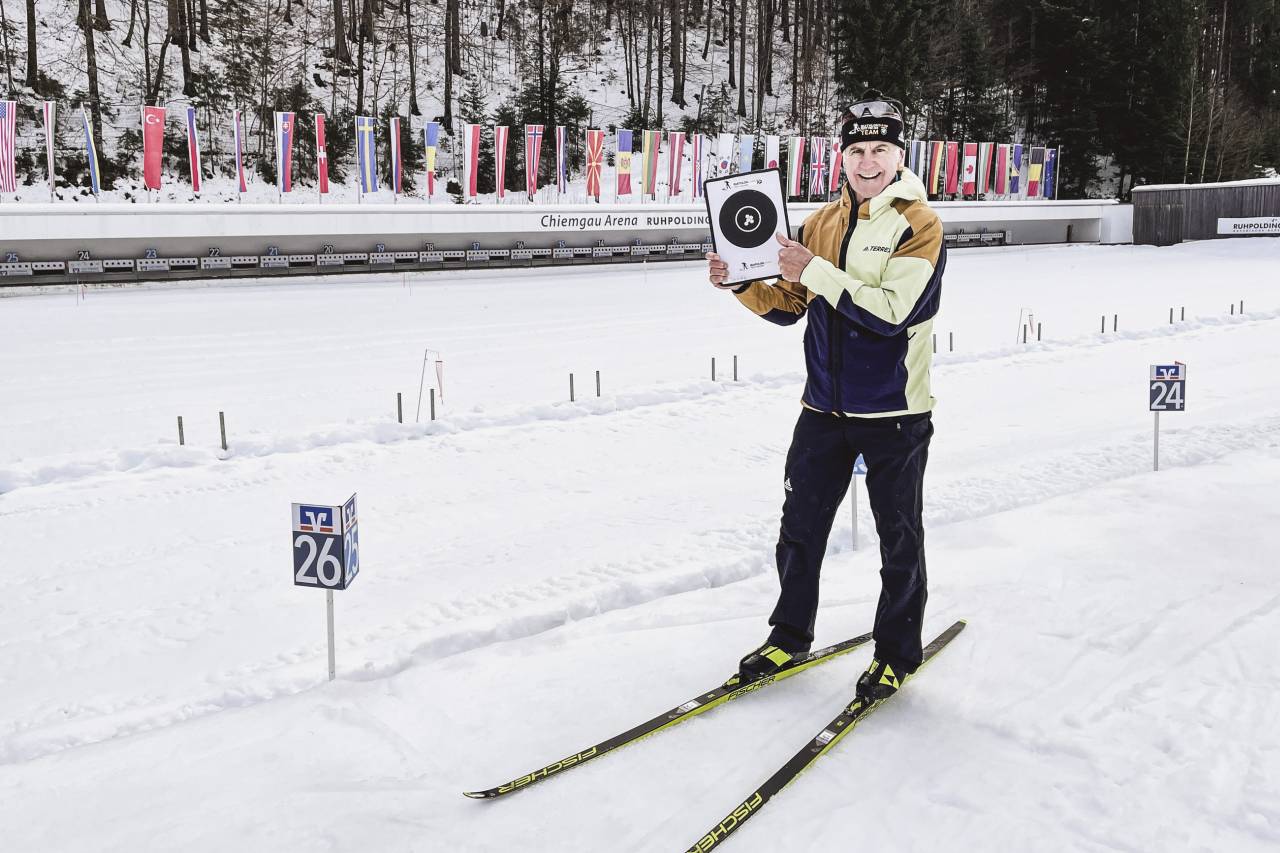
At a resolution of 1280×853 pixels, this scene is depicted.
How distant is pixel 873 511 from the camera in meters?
3.86

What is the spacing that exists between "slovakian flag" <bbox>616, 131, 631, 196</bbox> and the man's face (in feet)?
101

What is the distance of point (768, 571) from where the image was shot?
593 centimetres

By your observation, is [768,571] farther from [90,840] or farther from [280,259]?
[280,259]

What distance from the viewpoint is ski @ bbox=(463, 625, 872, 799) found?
130 inches

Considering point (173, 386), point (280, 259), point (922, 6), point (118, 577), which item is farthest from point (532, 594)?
point (922, 6)

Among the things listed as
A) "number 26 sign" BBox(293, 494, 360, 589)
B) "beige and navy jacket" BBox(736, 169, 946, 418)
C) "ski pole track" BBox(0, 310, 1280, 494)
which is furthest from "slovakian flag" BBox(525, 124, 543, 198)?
"beige and navy jacket" BBox(736, 169, 946, 418)

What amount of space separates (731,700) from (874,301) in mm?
1617

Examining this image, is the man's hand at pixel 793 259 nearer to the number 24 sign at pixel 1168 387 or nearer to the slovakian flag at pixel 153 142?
the number 24 sign at pixel 1168 387

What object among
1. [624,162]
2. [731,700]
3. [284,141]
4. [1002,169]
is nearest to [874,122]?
[731,700]

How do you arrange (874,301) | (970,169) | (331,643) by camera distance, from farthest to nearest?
(970,169), (331,643), (874,301)

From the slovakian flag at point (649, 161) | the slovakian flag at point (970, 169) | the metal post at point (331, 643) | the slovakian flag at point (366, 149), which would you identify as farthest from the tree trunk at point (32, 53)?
the metal post at point (331, 643)

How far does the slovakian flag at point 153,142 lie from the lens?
27.4 metres

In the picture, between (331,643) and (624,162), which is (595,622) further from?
(624,162)

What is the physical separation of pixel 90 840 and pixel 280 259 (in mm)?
27069
